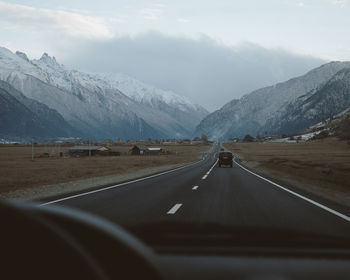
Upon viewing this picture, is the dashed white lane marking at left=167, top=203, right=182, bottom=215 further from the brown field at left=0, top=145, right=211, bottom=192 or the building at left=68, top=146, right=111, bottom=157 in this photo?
the building at left=68, top=146, right=111, bottom=157

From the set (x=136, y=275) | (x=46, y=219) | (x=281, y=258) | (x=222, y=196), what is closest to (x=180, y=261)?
(x=281, y=258)

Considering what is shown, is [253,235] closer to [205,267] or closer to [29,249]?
[205,267]

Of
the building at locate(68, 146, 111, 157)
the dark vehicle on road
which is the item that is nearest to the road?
the dark vehicle on road

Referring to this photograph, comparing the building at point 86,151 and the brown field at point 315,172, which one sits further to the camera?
the building at point 86,151

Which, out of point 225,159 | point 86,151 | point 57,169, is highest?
point 225,159

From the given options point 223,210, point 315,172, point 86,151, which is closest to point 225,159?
point 315,172

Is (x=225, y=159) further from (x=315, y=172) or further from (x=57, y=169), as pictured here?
(x=57, y=169)

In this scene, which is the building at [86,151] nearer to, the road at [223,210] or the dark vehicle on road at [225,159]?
the dark vehicle on road at [225,159]

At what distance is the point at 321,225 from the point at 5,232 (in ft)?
25.7

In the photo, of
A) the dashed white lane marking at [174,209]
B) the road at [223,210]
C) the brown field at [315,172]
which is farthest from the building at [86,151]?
the dashed white lane marking at [174,209]

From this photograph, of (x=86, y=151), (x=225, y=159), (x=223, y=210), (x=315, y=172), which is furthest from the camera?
(x=86, y=151)

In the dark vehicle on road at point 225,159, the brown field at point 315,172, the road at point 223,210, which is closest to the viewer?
the road at point 223,210

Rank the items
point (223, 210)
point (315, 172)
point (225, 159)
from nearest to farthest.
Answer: point (223, 210), point (315, 172), point (225, 159)

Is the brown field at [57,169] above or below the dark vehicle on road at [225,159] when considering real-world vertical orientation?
below
